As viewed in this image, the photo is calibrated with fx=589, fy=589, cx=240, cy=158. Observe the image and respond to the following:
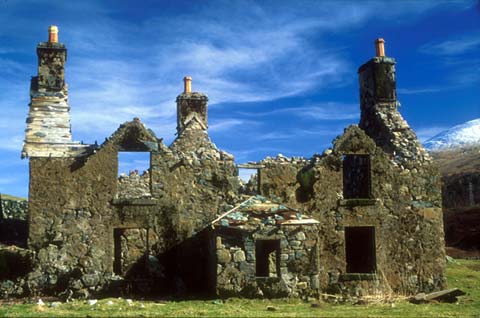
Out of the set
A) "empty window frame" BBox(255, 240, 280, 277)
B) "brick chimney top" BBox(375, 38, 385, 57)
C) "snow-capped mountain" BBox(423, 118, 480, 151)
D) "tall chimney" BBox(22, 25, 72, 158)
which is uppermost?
"snow-capped mountain" BBox(423, 118, 480, 151)

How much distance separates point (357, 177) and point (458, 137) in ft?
412

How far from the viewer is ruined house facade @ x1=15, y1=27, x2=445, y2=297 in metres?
16.9

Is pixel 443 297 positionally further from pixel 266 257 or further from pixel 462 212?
pixel 462 212

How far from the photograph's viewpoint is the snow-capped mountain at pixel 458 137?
13100 centimetres

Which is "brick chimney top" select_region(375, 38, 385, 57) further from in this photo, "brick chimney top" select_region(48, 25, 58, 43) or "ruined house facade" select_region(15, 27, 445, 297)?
"brick chimney top" select_region(48, 25, 58, 43)

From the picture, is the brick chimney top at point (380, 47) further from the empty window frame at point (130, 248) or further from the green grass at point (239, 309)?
the empty window frame at point (130, 248)

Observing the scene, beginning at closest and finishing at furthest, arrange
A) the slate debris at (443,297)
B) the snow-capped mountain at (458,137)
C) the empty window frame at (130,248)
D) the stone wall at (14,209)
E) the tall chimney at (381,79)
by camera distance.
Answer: the slate debris at (443,297) < the empty window frame at (130,248) < the tall chimney at (381,79) < the stone wall at (14,209) < the snow-capped mountain at (458,137)

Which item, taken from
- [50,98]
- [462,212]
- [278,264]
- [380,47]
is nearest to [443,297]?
[278,264]

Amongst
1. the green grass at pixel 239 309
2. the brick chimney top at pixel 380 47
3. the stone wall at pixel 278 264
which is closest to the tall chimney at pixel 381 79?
the brick chimney top at pixel 380 47

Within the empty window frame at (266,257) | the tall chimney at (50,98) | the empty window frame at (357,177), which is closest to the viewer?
the tall chimney at (50,98)

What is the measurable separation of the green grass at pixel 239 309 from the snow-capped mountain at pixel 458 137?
4607 inches

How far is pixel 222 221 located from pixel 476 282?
10568 mm

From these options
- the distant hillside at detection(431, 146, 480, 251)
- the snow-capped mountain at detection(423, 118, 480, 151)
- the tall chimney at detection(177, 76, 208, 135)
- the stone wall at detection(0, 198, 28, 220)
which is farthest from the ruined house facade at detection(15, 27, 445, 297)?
the snow-capped mountain at detection(423, 118, 480, 151)

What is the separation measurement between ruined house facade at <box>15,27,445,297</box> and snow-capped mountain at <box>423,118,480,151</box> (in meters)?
112
